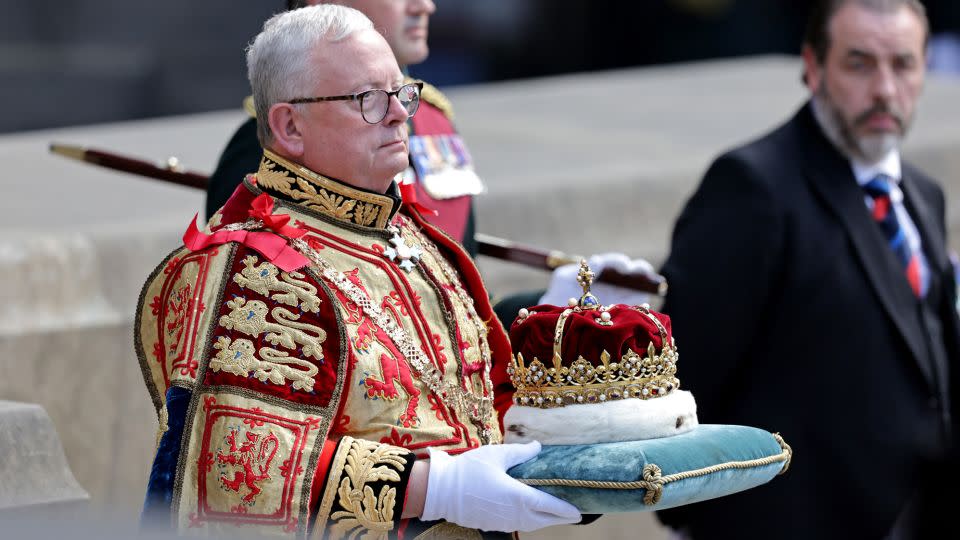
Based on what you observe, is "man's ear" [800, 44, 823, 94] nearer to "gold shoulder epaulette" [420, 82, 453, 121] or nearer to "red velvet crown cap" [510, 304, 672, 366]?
"gold shoulder epaulette" [420, 82, 453, 121]

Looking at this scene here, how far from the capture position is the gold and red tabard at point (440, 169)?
3787 millimetres

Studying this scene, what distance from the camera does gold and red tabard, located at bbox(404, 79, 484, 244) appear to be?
3787 mm

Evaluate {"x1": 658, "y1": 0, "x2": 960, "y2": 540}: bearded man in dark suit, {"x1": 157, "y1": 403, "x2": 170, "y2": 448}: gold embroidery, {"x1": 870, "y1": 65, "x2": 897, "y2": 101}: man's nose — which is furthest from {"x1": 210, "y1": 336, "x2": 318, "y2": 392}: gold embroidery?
{"x1": 870, "y1": 65, "x2": 897, "y2": 101}: man's nose

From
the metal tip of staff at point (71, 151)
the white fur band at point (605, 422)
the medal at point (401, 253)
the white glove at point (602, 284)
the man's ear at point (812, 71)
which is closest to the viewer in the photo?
the white fur band at point (605, 422)

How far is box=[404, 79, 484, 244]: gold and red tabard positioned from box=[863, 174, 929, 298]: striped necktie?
3.75 ft

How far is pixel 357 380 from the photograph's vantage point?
102 inches

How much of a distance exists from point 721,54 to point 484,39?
75.3 inches

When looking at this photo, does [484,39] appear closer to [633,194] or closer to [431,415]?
[633,194]

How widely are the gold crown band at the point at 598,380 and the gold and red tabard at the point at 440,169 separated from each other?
3.56ft

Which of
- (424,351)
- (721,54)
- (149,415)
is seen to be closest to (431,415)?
(424,351)

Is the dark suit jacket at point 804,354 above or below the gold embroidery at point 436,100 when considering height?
below

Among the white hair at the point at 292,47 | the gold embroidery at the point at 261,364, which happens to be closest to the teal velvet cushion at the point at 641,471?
the gold embroidery at the point at 261,364

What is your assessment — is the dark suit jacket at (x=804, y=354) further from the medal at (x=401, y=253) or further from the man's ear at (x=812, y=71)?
the medal at (x=401, y=253)

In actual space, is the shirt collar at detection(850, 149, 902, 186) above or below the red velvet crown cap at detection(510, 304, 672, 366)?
above
